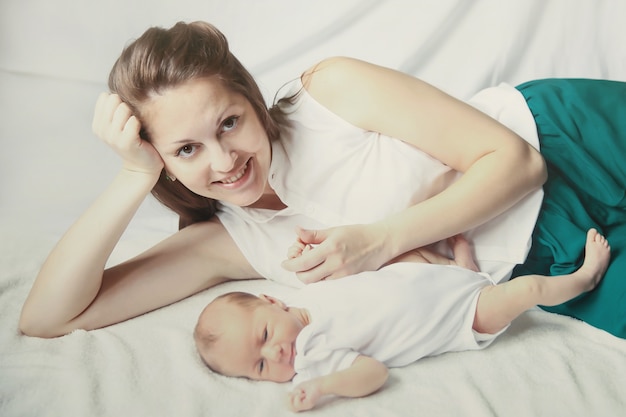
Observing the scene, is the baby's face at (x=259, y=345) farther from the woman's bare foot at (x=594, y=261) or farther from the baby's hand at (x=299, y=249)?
the woman's bare foot at (x=594, y=261)

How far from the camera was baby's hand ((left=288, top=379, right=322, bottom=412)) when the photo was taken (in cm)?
75

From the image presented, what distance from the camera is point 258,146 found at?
38.1 inches

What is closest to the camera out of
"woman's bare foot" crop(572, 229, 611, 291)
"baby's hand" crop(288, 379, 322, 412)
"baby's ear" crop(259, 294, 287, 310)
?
"baby's hand" crop(288, 379, 322, 412)

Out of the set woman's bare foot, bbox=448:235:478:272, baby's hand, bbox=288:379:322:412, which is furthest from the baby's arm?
woman's bare foot, bbox=448:235:478:272

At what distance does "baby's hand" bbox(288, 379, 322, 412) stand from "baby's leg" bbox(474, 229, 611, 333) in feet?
0.79

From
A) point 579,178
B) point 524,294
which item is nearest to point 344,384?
point 524,294

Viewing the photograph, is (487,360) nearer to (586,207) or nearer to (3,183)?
(586,207)

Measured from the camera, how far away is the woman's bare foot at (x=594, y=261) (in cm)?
96

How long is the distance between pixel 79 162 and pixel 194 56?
494mm

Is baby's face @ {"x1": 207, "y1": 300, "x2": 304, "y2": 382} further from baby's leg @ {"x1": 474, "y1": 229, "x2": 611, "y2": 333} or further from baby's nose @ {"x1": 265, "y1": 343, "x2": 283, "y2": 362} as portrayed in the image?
baby's leg @ {"x1": 474, "y1": 229, "x2": 611, "y2": 333}

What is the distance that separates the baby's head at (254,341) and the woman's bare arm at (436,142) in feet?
0.63

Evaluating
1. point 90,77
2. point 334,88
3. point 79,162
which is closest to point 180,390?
point 334,88

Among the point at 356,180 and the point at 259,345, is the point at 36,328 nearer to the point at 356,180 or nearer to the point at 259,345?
the point at 259,345

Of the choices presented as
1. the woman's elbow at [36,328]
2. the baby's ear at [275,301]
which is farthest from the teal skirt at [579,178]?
the woman's elbow at [36,328]
